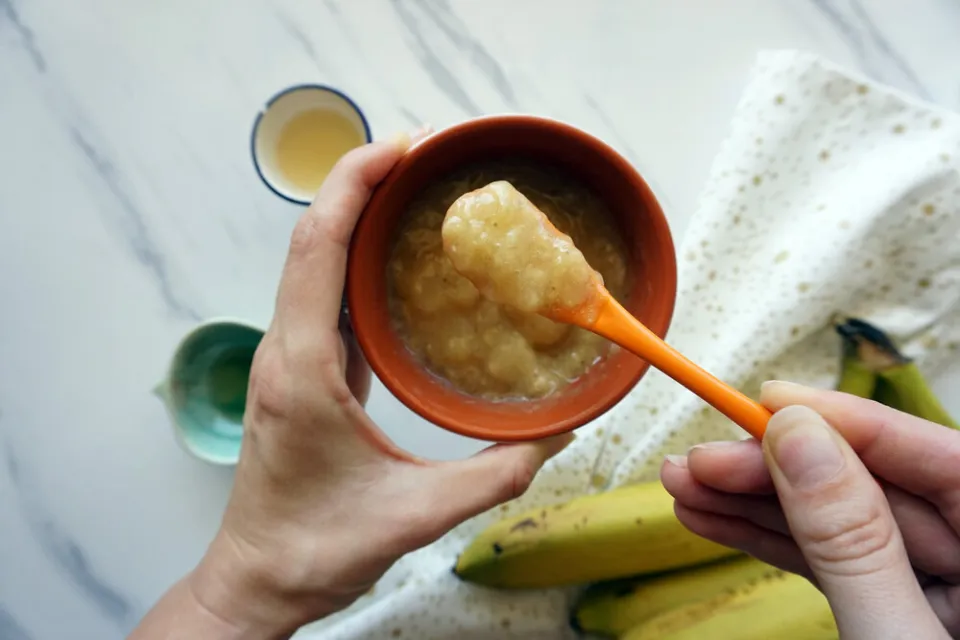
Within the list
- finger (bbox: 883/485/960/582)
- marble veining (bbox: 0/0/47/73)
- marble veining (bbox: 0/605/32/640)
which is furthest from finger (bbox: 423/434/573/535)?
marble veining (bbox: 0/0/47/73)

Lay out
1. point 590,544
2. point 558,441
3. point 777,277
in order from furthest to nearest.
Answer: point 777,277
point 590,544
point 558,441

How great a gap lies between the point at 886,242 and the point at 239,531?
0.94 metres

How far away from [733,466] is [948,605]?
301 millimetres

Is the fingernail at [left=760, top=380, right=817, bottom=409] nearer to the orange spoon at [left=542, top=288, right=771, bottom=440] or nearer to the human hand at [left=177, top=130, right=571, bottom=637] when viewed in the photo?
the orange spoon at [left=542, top=288, right=771, bottom=440]

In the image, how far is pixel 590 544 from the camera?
0.98m

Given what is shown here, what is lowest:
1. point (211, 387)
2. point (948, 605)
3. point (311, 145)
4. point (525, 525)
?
point (948, 605)

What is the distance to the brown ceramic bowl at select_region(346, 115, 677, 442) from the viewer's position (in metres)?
0.79

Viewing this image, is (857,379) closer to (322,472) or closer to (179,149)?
(322,472)

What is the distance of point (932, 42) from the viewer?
1.17 m

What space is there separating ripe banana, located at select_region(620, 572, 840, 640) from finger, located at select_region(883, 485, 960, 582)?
0.12 m

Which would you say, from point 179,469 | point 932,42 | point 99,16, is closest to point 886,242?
point 932,42

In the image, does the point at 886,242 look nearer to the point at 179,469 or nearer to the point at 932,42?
the point at 932,42

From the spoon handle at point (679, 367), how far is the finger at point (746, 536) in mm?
210

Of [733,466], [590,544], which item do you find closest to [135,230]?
[590,544]
